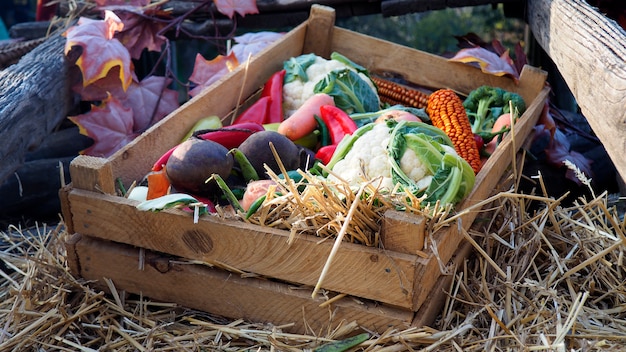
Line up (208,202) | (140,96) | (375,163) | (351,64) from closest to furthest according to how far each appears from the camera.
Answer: (375,163) < (208,202) < (351,64) < (140,96)

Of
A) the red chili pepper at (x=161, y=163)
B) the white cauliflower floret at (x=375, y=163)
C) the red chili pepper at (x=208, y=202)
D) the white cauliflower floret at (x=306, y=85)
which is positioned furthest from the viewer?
the white cauliflower floret at (x=306, y=85)

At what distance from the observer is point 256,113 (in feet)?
10.2

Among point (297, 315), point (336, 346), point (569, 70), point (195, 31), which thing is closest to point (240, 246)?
point (297, 315)

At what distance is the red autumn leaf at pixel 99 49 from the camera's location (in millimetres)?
3250

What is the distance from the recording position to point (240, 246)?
2.23 m

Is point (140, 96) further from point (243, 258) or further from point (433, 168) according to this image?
point (433, 168)

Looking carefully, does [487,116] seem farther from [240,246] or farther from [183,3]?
[183,3]

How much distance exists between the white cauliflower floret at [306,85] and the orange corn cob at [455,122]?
14.5 inches

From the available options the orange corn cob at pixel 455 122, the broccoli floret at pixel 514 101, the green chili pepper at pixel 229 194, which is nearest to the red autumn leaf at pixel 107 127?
the green chili pepper at pixel 229 194

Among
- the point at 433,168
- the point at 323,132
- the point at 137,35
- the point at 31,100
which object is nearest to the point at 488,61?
the point at 323,132

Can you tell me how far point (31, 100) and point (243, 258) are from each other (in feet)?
4.18

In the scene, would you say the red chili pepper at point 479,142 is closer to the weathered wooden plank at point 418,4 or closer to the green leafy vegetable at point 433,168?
the green leafy vegetable at point 433,168

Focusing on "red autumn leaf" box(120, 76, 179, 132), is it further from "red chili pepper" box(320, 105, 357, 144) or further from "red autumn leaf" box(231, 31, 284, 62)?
"red chili pepper" box(320, 105, 357, 144)

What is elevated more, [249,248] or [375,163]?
[375,163]
